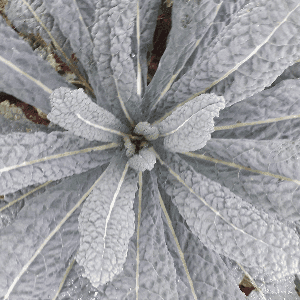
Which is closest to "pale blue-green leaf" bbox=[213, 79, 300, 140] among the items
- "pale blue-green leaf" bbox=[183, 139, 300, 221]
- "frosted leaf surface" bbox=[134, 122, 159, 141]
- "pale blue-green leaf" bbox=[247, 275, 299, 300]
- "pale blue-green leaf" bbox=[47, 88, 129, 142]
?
"pale blue-green leaf" bbox=[183, 139, 300, 221]

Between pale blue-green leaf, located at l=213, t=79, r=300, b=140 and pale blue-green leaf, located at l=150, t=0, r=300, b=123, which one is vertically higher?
pale blue-green leaf, located at l=150, t=0, r=300, b=123

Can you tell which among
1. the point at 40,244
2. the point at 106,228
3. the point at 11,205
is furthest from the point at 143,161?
the point at 11,205

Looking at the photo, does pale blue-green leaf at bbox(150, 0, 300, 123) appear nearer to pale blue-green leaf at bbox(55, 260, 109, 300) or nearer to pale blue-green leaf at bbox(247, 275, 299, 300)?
pale blue-green leaf at bbox(55, 260, 109, 300)

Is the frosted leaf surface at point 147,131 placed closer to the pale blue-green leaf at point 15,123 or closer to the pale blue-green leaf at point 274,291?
the pale blue-green leaf at point 15,123

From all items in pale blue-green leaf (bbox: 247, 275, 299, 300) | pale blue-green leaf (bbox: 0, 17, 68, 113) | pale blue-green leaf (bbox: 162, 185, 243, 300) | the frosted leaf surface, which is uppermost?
pale blue-green leaf (bbox: 0, 17, 68, 113)

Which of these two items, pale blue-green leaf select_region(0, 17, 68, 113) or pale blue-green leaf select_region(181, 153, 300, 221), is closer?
pale blue-green leaf select_region(181, 153, 300, 221)

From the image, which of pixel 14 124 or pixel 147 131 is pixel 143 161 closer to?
pixel 147 131
